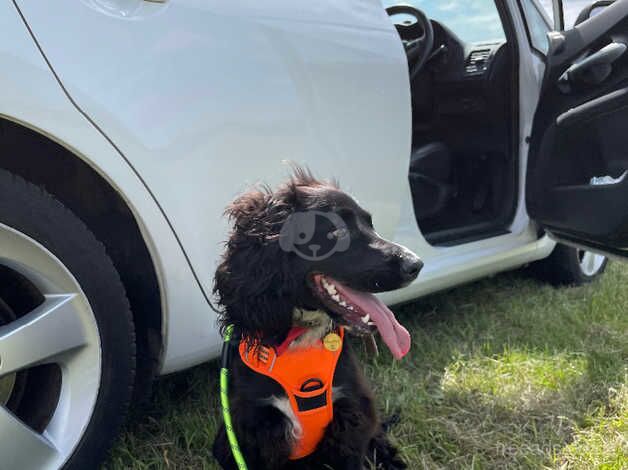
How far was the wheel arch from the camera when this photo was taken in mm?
1856

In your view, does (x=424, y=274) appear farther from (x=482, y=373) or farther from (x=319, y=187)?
(x=319, y=187)

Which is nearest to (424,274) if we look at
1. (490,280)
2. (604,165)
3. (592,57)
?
(604,165)

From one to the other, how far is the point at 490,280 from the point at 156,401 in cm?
235

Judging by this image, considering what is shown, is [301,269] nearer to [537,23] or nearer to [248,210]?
[248,210]

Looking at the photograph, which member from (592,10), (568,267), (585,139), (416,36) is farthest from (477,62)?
(568,267)

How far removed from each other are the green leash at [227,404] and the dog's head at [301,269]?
0.14 meters

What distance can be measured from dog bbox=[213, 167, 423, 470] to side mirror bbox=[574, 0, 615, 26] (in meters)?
1.56

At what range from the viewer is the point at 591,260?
3.86m

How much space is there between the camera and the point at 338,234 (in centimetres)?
183

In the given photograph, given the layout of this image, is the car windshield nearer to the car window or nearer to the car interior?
the car interior

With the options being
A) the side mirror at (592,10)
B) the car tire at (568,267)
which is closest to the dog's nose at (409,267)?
the side mirror at (592,10)

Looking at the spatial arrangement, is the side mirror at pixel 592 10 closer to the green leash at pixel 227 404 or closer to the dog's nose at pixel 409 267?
the dog's nose at pixel 409 267

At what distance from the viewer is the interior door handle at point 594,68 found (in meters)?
2.38

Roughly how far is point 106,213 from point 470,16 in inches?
91.7
